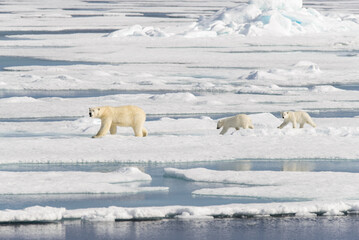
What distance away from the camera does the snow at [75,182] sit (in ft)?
25.6

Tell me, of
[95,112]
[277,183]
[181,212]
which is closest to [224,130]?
[95,112]

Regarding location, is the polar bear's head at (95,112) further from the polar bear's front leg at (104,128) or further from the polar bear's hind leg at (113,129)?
the polar bear's hind leg at (113,129)

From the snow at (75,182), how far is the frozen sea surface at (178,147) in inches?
0.7

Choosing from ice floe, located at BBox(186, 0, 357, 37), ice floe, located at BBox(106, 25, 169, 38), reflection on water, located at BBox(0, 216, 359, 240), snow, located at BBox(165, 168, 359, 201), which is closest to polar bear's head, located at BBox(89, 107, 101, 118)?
snow, located at BBox(165, 168, 359, 201)

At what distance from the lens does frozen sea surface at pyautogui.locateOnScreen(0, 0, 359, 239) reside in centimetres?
683

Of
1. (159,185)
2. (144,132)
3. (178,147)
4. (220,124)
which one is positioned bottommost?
(159,185)

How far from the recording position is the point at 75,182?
26.6 feet

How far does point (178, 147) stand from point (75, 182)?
2522mm

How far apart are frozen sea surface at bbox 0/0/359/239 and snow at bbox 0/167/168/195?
0.02m

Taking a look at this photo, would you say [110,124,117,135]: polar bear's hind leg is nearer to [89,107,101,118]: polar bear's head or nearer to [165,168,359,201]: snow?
[89,107,101,118]: polar bear's head

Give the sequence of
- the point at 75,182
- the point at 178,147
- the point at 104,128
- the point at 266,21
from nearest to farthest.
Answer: the point at 75,182, the point at 178,147, the point at 104,128, the point at 266,21

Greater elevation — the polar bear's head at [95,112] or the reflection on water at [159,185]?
the polar bear's head at [95,112]

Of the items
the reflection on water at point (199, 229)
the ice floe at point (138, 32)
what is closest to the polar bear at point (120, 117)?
the reflection on water at point (199, 229)

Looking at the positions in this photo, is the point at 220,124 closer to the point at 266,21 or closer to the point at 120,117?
the point at 120,117
